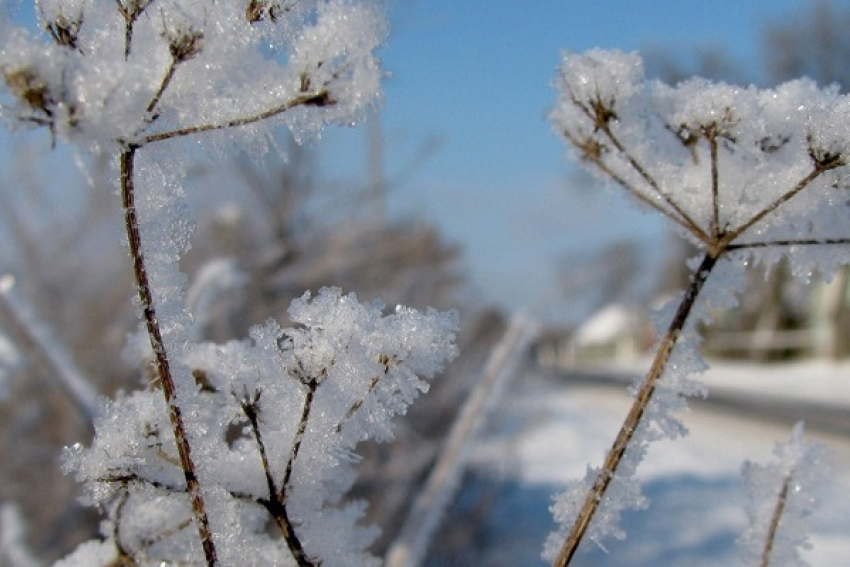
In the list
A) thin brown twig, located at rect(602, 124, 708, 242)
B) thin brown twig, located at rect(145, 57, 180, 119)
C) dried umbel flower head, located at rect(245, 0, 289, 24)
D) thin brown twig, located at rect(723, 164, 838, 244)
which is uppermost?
thin brown twig, located at rect(602, 124, 708, 242)

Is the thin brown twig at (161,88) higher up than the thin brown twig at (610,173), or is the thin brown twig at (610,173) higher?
the thin brown twig at (610,173)

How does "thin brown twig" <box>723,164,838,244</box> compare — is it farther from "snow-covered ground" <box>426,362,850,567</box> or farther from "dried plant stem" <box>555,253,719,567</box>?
"snow-covered ground" <box>426,362,850,567</box>

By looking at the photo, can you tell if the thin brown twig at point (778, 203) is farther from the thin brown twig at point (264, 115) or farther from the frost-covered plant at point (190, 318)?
the thin brown twig at point (264, 115)

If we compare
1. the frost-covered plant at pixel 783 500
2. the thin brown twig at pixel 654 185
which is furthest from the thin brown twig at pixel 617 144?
the frost-covered plant at pixel 783 500

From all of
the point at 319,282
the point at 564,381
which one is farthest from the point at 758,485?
the point at 564,381

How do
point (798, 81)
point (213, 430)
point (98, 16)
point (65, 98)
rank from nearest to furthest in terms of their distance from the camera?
point (65, 98)
point (98, 16)
point (213, 430)
point (798, 81)

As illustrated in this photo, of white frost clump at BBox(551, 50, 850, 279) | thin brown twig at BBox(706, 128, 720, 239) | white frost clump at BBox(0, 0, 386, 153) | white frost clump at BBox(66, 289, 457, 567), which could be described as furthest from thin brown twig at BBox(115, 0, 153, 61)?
thin brown twig at BBox(706, 128, 720, 239)

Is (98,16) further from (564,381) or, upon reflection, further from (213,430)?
(564,381)
